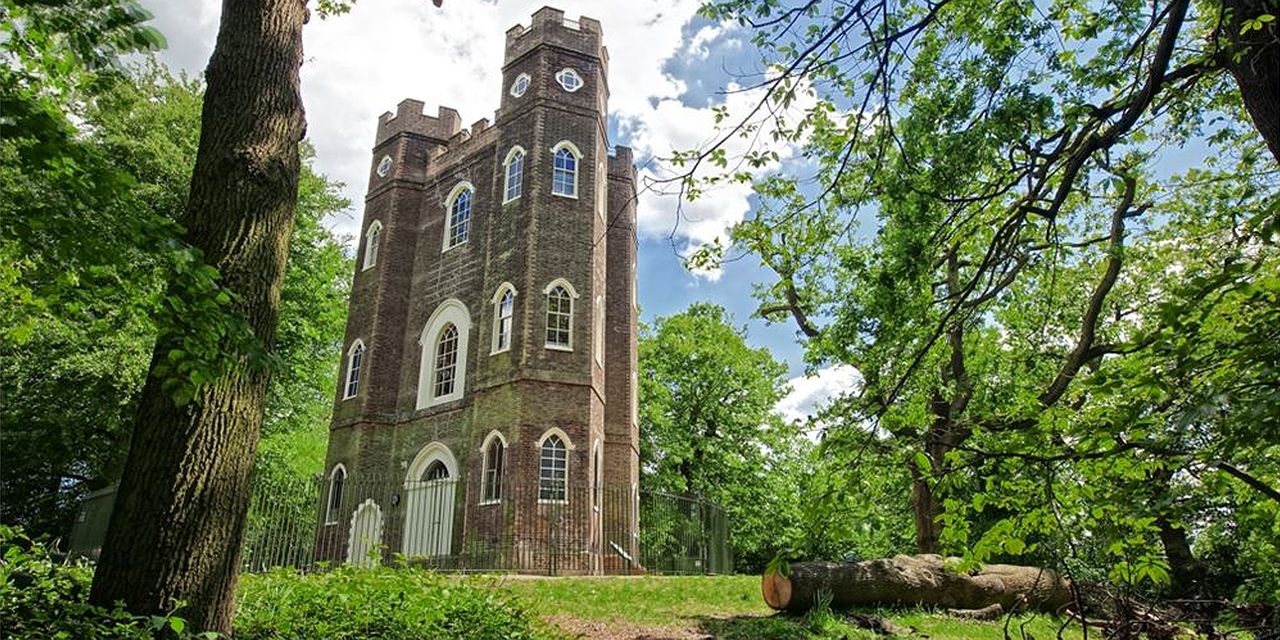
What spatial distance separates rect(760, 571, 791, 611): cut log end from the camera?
9.73 metres

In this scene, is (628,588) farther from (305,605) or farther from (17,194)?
(17,194)

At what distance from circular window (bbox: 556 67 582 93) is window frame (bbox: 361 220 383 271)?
7.54 metres

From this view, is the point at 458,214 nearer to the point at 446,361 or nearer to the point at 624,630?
the point at 446,361

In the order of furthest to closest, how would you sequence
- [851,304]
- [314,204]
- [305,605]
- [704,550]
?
[314,204] → [704,550] → [851,304] → [305,605]

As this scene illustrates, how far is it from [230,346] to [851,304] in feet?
17.3

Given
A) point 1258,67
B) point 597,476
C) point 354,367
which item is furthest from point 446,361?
point 1258,67

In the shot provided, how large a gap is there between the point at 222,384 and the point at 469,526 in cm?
1399

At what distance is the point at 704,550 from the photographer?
19.5m

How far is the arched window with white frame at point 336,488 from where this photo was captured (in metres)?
20.8

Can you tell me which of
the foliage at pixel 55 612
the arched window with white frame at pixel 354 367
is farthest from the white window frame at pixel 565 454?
the foliage at pixel 55 612

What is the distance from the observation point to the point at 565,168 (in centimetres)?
2059

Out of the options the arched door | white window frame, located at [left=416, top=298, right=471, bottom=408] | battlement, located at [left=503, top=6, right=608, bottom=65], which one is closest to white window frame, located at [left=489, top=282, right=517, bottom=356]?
white window frame, located at [left=416, top=298, right=471, bottom=408]

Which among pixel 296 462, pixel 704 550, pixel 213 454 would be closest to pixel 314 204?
pixel 296 462

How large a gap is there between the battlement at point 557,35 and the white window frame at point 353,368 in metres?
9.55
